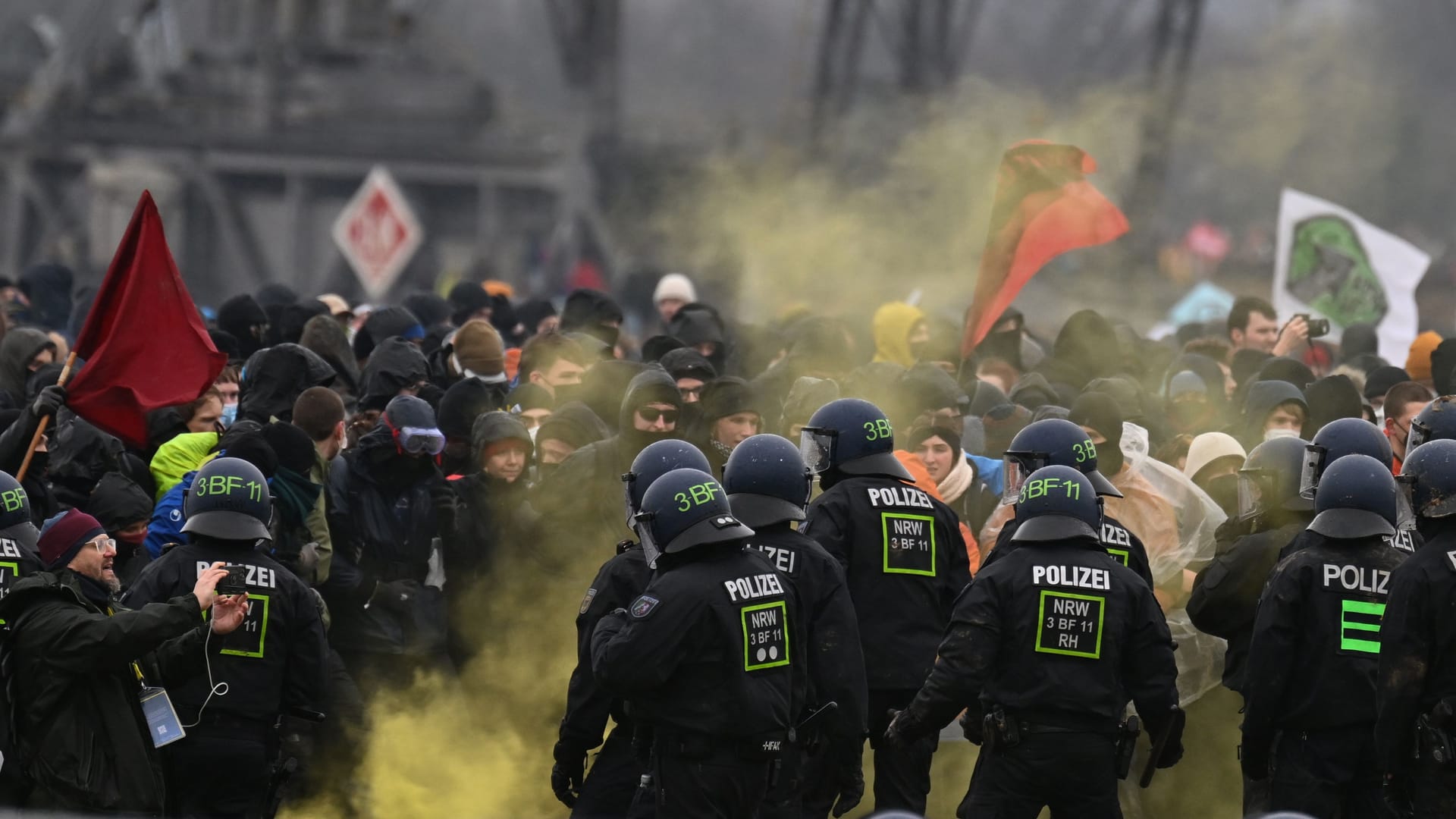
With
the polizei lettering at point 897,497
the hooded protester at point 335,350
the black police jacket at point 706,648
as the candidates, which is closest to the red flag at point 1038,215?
the hooded protester at point 335,350

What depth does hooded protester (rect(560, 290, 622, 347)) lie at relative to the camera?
11812mm

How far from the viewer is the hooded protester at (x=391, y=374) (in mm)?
9773

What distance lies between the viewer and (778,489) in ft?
23.2

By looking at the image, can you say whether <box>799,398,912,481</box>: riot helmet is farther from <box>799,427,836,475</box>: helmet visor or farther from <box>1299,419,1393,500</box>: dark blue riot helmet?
<box>1299,419,1393,500</box>: dark blue riot helmet

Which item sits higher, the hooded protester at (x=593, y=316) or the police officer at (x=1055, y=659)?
the hooded protester at (x=593, y=316)

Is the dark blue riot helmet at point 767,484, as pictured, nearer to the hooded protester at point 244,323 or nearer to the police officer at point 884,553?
the police officer at point 884,553

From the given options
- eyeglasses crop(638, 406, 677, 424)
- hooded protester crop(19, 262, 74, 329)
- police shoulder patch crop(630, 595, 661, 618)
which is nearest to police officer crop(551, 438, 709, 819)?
police shoulder patch crop(630, 595, 661, 618)

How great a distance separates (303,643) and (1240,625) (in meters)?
3.37

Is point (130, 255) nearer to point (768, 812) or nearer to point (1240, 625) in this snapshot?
point (768, 812)

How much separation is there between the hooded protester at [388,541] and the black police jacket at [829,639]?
2.53 m

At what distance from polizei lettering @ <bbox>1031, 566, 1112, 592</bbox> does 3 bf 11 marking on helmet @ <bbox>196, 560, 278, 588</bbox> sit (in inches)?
102

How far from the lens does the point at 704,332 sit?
12.0 metres

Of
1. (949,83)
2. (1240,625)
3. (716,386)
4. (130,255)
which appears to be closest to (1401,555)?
(1240,625)

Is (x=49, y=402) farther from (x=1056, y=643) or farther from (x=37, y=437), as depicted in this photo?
(x=1056, y=643)
